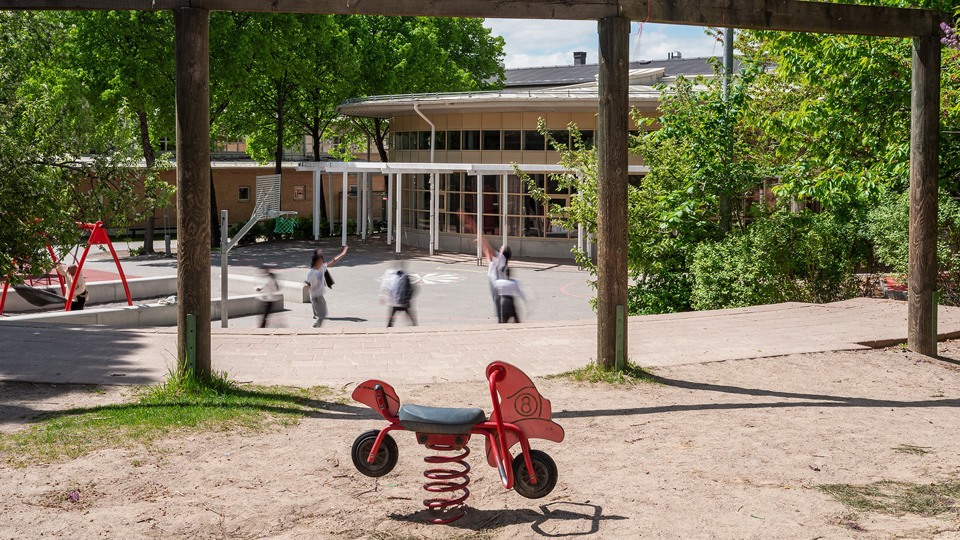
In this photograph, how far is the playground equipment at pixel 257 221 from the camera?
17.2 m

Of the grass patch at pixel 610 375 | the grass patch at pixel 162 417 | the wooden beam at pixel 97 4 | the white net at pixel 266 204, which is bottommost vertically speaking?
the grass patch at pixel 162 417

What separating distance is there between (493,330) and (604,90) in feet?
14.5

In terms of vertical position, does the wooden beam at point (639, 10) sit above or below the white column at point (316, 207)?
above

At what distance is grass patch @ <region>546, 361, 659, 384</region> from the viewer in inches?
404

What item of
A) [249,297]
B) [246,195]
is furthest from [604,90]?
[246,195]

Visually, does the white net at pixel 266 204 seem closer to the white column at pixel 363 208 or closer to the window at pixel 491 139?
the window at pixel 491 139

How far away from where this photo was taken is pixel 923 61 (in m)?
11.3

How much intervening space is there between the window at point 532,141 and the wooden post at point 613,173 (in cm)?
2533

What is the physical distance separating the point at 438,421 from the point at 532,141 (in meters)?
29.9

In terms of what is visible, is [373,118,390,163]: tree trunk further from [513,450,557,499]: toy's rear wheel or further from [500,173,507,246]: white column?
[513,450,557,499]: toy's rear wheel

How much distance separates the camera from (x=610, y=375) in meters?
10.3

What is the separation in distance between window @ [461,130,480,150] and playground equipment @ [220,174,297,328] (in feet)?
27.0

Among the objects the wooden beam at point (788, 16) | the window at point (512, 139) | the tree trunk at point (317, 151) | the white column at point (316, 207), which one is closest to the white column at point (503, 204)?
the window at point (512, 139)

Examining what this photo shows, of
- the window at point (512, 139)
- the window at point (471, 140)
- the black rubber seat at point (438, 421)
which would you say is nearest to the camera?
the black rubber seat at point (438, 421)
